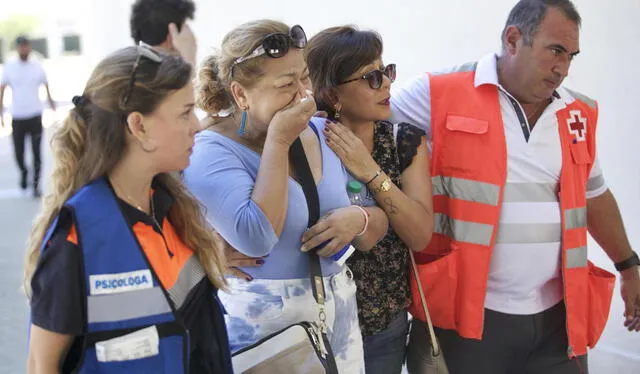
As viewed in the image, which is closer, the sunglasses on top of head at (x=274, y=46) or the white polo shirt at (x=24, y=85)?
the sunglasses on top of head at (x=274, y=46)

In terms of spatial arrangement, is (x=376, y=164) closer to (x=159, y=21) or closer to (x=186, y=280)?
(x=186, y=280)

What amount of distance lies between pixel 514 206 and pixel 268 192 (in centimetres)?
101

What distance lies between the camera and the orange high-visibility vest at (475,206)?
2.81 meters

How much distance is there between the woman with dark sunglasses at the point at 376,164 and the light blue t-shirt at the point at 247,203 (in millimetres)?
179

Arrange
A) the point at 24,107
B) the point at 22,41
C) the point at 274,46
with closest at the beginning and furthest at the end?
the point at 274,46 → the point at 24,107 → the point at 22,41

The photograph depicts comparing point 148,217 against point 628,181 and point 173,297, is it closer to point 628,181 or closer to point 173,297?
point 173,297

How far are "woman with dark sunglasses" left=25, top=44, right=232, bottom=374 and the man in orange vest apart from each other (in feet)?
3.38

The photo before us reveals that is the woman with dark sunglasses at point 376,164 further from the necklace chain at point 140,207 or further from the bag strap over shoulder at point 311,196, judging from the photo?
the necklace chain at point 140,207

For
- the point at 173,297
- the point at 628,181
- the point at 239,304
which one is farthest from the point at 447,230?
the point at 628,181

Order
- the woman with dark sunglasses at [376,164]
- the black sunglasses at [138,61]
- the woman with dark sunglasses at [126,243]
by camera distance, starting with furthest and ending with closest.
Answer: the woman with dark sunglasses at [376,164] → the black sunglasses at [138,61] → the woman with dark sunglasses at [126,243]

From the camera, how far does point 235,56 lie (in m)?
2.32

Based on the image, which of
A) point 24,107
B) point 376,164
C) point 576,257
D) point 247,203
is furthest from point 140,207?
point 24,107

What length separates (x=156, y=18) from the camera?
447cm

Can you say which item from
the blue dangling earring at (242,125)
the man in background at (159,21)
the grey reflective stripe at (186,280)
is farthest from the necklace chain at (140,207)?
the man in background at (159,21)
